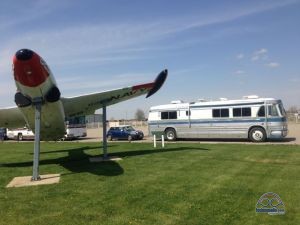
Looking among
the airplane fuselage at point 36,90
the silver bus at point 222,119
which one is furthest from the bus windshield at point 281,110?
the airplane fuselage at point 36,90

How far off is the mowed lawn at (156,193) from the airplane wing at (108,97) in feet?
8.72

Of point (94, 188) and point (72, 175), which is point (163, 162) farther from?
point (94, 188)

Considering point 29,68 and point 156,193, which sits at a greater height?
point 29,68

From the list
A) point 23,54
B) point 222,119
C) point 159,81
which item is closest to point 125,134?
point 222,119

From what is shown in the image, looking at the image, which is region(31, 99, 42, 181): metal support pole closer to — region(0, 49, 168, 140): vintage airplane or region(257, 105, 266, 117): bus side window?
region(0, 49, 168, 140): vintage airplane

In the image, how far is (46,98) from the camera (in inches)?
476

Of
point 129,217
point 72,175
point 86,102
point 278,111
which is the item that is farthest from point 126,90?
point 278,111

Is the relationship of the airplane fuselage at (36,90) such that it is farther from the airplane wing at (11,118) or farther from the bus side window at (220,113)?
the bus side window at (220,113)

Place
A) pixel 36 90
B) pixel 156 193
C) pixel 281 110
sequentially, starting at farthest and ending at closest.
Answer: pixel 281 110, pixel 36 90, pixel 156 193

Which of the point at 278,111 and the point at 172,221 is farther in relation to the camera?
the point at 278,111

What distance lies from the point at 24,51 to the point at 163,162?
6.87 metres

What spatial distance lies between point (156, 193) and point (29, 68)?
17.0ft

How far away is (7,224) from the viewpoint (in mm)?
6730

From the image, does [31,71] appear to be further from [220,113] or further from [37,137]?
[220,113]
